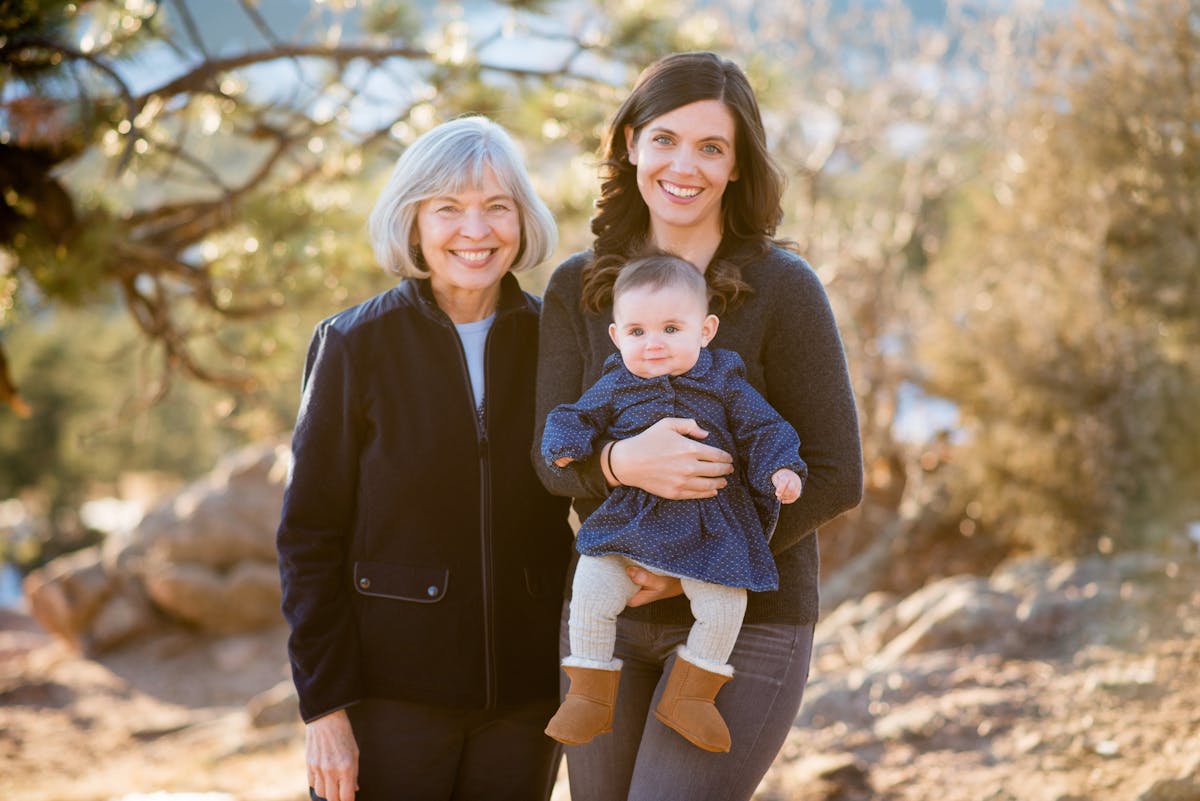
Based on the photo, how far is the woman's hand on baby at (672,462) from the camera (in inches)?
76.4

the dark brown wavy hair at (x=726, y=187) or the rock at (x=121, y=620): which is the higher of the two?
the dark brown wavy hair at (x=726, y=187)

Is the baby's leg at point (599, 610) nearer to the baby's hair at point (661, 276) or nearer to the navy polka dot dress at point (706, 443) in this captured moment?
the navy polka dot dress at point (706, 443)

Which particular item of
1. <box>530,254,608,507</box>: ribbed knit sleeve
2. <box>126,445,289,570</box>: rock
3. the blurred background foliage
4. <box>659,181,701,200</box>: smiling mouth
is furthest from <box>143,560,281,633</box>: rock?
<box>659,181,701,200</box>: smiling mouth

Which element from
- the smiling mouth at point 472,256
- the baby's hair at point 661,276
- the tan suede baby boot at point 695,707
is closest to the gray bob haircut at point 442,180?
the smiling mouth at point 472,256

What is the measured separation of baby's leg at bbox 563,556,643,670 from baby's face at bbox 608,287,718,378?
0.40 m

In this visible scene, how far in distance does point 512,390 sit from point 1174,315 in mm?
7995

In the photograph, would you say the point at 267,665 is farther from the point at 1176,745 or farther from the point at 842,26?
the point at 842,26

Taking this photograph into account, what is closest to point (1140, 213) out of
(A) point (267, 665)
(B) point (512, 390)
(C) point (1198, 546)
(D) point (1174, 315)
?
(D) point (1174, 315)

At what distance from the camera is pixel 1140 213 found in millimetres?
8586

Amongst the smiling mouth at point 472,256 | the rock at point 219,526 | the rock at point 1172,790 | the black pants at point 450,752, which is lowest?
the rock at point 219,526

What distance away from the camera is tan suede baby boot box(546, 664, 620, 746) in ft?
6.37

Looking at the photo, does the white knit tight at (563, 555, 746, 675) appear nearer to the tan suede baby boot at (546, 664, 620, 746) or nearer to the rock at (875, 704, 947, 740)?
the tan suede baby boot at (546, 664, 620, 746)

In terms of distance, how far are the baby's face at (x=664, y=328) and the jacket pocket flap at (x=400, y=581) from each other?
25.5 inches

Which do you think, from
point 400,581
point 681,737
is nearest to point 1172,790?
point 681,737
